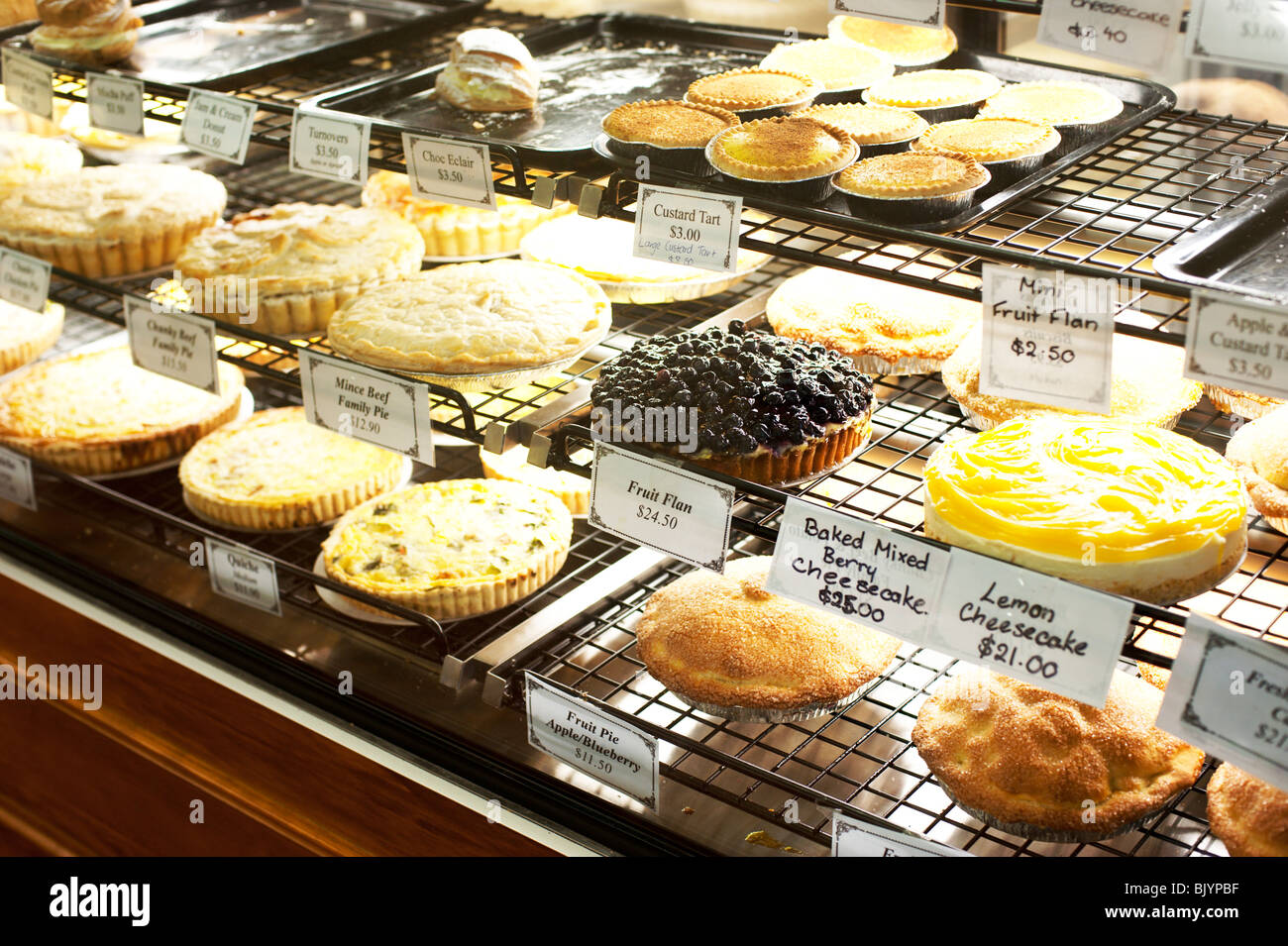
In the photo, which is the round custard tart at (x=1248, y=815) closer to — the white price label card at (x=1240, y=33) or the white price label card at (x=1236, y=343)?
the white price label card at (x=1236, y=343)

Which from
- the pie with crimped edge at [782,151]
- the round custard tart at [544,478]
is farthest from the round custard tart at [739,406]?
the round custard tart at [544,478]

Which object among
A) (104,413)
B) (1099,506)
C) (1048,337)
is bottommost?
(104,413)

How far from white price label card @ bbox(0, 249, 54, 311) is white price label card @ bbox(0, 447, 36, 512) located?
14.2 inches

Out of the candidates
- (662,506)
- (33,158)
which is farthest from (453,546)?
(33,158)

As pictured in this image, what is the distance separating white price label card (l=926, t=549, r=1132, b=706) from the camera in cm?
137

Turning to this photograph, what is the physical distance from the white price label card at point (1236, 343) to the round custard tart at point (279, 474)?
183 cm

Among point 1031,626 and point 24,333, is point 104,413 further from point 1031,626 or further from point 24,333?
point 1031,626

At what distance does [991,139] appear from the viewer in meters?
1.73

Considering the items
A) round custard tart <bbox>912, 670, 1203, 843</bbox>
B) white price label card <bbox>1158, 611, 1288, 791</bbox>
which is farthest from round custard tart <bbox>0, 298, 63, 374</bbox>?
white price label card <bbox>1158, 611, 1288, 791</bbox>

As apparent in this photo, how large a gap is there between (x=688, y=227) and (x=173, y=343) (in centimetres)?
123

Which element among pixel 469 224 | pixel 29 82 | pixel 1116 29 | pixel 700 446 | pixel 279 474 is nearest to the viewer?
pixel 1116 29

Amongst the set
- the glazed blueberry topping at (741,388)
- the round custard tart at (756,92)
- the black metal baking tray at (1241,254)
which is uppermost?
the round custard tart at (756,92)

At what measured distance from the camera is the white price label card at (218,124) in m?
2.16
